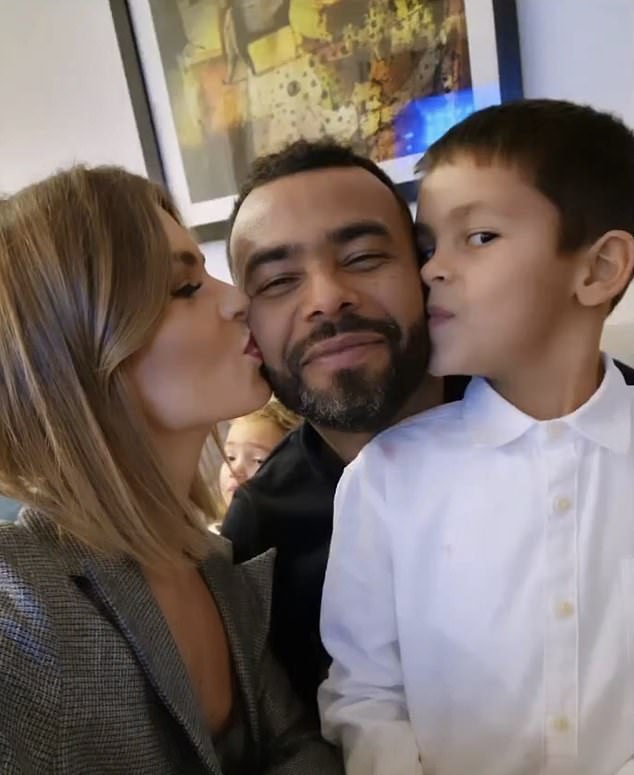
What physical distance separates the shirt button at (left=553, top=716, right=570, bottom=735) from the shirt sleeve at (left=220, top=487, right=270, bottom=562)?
0.49m

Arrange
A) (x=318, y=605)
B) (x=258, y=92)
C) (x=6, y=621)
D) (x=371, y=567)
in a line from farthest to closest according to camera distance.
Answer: (x=258, y=92) < (x=318, y=605) < (x=371, y=567) < (x=6, y=621)

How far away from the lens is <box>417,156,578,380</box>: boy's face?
3.03 ft

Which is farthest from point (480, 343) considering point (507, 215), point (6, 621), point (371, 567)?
point (6, 621)

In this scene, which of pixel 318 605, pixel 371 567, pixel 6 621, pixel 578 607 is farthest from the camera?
pixel 318 605

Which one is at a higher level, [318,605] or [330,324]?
[330,324]

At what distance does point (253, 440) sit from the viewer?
1.79m

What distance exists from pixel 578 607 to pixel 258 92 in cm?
160

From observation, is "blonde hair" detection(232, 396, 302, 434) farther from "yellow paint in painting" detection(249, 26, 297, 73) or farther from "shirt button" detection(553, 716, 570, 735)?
"shirt button" detection(553, 716, 570, 735)

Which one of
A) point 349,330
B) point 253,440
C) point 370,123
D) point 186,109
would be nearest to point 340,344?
point 349,330

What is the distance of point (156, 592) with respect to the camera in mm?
959

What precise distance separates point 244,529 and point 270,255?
A: 42 centimetres

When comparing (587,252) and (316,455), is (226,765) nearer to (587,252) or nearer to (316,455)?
(316,455)

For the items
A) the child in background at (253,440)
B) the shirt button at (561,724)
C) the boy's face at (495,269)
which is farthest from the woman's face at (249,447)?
the shirt button at (561,724)

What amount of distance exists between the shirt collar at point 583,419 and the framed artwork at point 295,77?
96 cm
